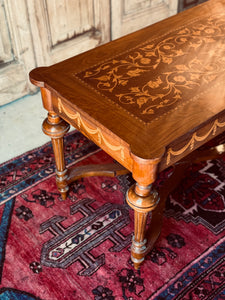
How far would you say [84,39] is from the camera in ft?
9.46

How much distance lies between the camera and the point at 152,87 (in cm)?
154

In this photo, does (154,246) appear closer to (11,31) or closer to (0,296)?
(0,296)

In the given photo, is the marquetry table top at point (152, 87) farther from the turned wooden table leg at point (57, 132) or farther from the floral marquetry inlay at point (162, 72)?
the turned wooden table leg at point (57, 132)

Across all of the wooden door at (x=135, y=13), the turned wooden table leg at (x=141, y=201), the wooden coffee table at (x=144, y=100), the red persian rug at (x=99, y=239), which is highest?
the wooden coffee table at (x=144, y=100)

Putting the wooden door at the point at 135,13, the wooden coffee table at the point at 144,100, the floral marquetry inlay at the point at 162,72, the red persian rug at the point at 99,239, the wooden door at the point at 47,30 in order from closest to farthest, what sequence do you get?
the wooden coffee table at the point at 144,100, the floral marquetry inlay at the point at 162,72, the red persian rug at the point at 99,239, the wooden door at the point at 47,30, the wooden door at the point at 135,13

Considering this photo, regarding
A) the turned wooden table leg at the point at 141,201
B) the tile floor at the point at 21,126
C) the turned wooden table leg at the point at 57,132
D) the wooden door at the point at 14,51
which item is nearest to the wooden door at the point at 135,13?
the wooden door at the point at 14,51

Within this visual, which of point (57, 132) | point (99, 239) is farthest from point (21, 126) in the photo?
point (99, 239)

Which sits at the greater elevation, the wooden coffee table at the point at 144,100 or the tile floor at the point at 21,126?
the wooden coffee table at the point at 144,100

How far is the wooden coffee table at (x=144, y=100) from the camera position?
134 cm

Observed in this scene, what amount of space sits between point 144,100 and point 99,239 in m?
0.74

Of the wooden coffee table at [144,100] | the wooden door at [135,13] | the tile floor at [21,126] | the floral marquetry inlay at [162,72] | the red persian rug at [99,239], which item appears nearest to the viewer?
the wooden coffee table at [144,100]

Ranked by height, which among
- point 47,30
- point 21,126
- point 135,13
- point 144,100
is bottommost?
point 21,126

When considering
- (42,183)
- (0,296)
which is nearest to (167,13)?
(42,183)

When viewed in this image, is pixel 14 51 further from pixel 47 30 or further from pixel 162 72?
pixel 162 72
